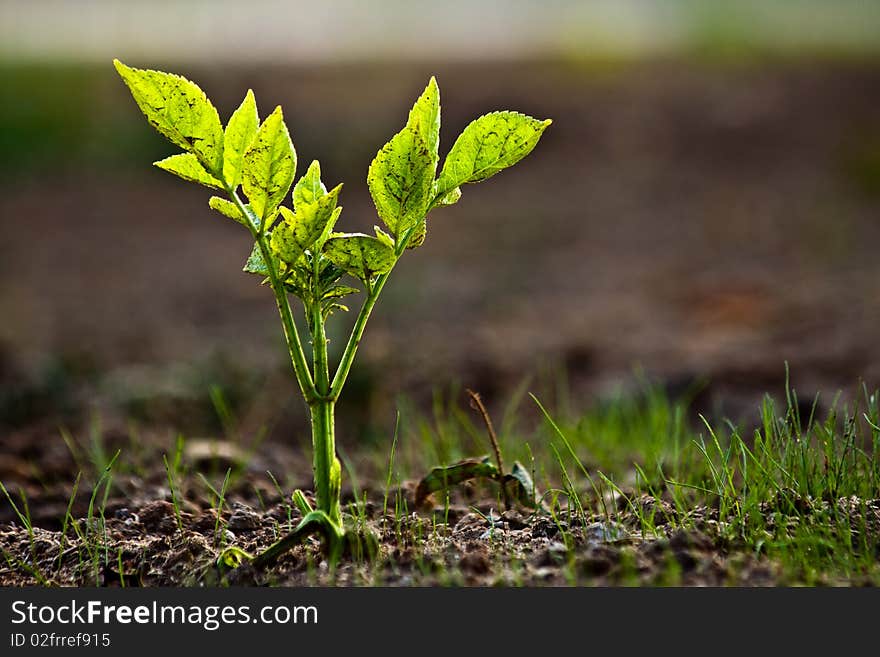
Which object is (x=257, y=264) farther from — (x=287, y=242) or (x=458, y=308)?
(x=458, y=308)

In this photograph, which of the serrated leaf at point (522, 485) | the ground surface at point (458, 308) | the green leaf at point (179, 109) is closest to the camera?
the green leaf at point (179, 109)

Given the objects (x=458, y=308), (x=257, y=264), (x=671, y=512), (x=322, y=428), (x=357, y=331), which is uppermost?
(x=257, y=264)

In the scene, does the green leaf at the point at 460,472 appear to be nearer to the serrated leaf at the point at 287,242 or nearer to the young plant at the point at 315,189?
the young plant at the point at 315,189

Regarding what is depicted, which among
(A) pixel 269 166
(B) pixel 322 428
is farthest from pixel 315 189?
(B) pixel 322 428

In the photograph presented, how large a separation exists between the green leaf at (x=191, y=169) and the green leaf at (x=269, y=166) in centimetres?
6

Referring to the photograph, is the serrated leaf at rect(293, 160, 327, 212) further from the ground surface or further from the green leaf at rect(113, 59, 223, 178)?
the ground surface

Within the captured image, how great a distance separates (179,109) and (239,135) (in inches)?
4.1

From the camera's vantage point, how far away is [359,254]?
1622mm

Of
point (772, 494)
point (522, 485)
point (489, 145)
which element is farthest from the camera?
point (522, 485)

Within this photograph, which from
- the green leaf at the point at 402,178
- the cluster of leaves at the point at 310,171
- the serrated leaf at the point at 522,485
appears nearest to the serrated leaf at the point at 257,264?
the cluster of leaves at the point at 310,171

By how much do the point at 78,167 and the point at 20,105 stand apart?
97 cm

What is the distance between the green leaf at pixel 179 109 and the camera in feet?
5.04

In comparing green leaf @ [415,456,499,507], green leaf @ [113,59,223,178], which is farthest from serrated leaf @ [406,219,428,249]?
green leaf @ [415,456,499,507]

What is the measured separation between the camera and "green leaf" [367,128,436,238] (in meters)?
1.59
